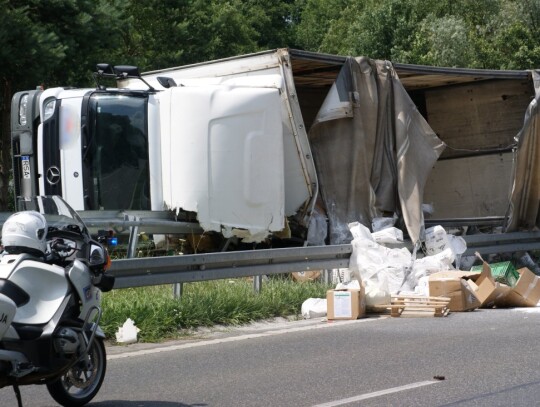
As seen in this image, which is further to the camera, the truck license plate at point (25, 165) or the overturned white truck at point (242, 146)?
the truck license plate at point (25, 165)

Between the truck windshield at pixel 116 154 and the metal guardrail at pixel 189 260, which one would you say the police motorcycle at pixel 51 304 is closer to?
the metal guardrail at pixel 189 260

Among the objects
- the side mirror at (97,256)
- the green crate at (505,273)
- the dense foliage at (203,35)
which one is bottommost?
the green crate at (505,273)

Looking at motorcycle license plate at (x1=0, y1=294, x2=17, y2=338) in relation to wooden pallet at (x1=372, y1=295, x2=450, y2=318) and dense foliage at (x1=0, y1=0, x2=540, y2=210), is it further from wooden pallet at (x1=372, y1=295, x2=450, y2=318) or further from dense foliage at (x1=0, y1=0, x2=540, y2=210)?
dense foliage at (x1=0, y1=0, x2=540, y2=210)

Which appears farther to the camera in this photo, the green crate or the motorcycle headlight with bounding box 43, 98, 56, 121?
the green crate

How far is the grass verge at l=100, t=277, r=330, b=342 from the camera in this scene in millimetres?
10242

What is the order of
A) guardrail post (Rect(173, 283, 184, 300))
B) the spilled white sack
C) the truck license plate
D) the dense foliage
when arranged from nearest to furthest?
the spilled white sack < guardrail post (Rect(173, 283, 184, 300)) < the truck license plate < the dense foliage

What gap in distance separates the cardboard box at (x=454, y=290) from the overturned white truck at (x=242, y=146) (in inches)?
77.6

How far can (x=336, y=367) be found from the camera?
8406mm

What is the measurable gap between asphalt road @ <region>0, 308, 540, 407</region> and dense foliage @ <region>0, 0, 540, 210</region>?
42.0ft

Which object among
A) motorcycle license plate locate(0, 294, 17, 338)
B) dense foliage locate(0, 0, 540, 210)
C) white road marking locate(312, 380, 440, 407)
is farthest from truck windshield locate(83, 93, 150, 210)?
dense foliage locate(0, 0, 540, 210)

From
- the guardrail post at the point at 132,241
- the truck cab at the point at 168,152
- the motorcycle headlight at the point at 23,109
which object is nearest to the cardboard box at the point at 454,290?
the truck cab at the point at 168,152

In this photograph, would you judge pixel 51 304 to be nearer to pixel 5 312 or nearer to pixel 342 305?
pixel 5 312

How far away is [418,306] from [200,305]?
2.64m

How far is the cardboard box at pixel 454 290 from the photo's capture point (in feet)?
39.4
